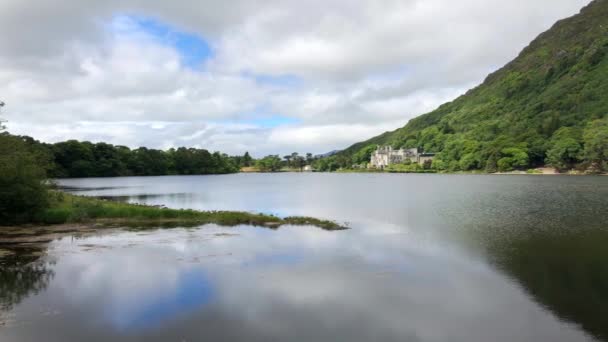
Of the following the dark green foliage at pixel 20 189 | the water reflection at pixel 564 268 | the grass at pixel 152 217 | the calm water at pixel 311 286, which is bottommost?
the water reflection at pixel 564 268

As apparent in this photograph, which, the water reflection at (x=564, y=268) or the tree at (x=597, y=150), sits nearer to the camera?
the water reflection at (x=564, y=268)

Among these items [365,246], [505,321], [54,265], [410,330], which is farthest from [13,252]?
[505,321]

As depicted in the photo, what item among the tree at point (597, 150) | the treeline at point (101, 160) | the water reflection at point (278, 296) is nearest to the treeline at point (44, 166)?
the treeline at point (101, 160)

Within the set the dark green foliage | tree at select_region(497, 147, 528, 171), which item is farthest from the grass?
tree at select_region(497, 147, 528, 171)

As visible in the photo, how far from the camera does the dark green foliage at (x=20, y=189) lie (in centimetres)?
3177

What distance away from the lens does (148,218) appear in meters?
38.3

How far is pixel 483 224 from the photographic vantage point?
118 feet

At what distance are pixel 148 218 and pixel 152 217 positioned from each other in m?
0.34

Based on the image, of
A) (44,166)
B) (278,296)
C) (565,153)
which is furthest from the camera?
(565,153)

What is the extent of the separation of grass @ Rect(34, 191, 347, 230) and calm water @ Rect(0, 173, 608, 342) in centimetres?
400

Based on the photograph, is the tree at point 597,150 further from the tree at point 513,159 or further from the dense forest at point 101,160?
the dense forest at point 101,160

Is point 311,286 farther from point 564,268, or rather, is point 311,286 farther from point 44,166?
point 44,166

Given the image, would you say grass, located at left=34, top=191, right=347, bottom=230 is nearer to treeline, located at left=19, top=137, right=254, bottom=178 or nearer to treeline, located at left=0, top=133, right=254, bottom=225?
treeline, located at left=0, top=133, right=254, bottom=225

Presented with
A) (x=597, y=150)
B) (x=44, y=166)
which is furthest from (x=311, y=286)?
(x=597, y=150)
